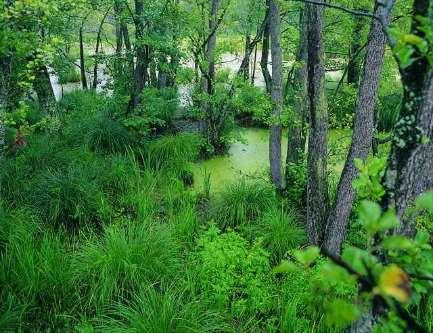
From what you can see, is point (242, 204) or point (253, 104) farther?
point (253, 104)

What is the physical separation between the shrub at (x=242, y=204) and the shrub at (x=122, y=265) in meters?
1.45

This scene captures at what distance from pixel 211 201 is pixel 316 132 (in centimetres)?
257

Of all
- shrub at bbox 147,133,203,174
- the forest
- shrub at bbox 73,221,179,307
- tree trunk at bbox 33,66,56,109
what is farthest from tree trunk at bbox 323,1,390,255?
tree trunk at bbox 33,66,56,109

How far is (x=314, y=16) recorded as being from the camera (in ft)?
14.0

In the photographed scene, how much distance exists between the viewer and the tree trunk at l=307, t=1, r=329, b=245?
4348 millimetres

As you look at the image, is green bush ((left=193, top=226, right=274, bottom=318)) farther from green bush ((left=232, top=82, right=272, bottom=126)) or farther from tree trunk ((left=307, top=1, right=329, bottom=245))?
green bush ((left=232, top=82, right=272, bottom=126))

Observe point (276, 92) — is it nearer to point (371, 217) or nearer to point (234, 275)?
point (234, 275)

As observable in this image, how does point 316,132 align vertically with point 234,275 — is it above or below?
above

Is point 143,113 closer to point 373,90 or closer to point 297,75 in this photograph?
point 297,75

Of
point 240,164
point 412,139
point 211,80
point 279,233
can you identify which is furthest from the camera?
point 240,164

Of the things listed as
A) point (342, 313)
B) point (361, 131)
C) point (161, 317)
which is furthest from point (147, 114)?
point (342, 313)

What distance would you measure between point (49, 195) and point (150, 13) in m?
3.33

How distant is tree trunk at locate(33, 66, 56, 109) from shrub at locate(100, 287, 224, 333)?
5747 millimetres

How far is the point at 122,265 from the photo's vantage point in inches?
173
